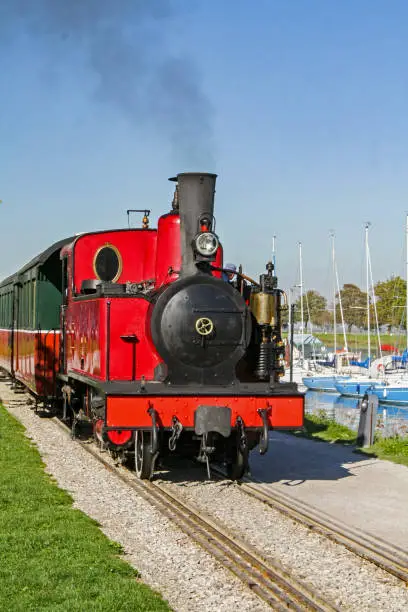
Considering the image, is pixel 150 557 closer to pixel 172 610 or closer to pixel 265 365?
pixel 172 610

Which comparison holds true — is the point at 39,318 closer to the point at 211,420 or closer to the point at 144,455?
the point at 144,455

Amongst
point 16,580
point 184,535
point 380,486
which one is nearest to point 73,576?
point 16,580

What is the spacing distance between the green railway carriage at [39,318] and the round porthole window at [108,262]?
8.43 feet

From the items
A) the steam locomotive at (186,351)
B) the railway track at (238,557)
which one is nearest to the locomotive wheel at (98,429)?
the steam locomotive at (186,351)

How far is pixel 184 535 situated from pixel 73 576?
1963 mm

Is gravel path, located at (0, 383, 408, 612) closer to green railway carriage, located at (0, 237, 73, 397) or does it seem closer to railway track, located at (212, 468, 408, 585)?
railway track, located at (212, 468, 408, 585)

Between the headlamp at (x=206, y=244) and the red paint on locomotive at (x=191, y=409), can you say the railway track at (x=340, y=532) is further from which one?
the headlamp at (x=206, y=244)

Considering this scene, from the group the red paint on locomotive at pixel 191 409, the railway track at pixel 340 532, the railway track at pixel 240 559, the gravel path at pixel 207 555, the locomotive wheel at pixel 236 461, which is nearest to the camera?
the railway track at pixel 240 559

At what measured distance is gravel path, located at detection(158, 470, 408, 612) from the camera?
664 cm

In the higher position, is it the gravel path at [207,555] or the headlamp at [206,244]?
the headlamp at [206,244]

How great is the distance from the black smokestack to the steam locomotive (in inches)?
0.5

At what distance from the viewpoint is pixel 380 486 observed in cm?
1159

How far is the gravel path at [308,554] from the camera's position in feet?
21.8

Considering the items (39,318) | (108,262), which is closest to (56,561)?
(108,262)
